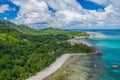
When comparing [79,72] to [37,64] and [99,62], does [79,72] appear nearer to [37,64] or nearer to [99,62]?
[37,64]

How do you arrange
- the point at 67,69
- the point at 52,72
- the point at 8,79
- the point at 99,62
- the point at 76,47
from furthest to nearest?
the point at 76,47 < the point at 99,62 < the point at 67,69 < the point at 52,72 < the point at 8,79

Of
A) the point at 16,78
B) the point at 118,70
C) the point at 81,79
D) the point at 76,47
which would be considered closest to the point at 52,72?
the point at 81,79

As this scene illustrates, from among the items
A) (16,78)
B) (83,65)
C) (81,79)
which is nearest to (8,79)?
(16,78)

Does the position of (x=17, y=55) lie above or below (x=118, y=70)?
above

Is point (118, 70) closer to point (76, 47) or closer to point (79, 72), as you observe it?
point (79, 72)

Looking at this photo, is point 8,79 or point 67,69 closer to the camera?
point 8,79

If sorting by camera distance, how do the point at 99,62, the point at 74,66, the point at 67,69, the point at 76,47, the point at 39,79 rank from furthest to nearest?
1. the point at 76,47
2. the point at 99,62
3. the point at 74,66
4. the point at 67,69
5. the point at 39,79

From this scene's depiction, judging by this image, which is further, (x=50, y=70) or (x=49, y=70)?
(x=50, y=70)

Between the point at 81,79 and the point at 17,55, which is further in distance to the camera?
the point at 17,55

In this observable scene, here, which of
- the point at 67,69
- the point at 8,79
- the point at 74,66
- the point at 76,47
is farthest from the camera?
the point at 76,47
